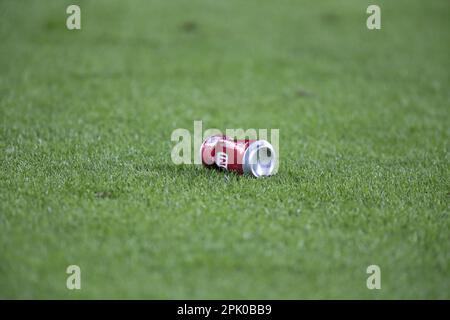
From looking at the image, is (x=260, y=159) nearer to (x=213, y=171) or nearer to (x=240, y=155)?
(x=240, y=155)

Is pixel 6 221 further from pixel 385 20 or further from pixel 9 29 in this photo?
pixel 385 20

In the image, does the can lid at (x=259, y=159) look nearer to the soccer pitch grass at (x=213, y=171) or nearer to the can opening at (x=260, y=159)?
the can opening at (x=260, y=159)

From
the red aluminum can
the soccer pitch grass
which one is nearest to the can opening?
the red aluminum can

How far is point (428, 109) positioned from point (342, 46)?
3469 millimetres

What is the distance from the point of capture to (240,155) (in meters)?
4.89

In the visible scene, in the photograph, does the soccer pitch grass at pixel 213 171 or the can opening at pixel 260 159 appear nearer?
the soccer pitch grass at pixel 213 171

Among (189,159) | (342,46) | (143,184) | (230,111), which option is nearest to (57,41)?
(230,111)

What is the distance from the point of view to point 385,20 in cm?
1265

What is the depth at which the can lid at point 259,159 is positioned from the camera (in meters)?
4.86

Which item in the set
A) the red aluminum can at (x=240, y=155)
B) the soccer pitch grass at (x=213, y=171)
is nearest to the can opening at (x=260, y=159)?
the red aluminum can at (x=240, y=155)

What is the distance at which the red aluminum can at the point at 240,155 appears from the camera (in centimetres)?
487

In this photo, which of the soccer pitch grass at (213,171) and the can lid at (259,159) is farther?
the can lid at (259,159)

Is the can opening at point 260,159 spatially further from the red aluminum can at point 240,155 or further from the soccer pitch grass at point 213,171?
the soccer pitch grass at point 213,171

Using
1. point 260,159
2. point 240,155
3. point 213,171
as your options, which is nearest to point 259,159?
point 260,159
